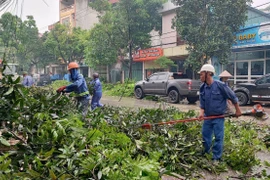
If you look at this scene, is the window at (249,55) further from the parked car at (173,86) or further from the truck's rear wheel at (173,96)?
the truck's rear wheel at (173,96)

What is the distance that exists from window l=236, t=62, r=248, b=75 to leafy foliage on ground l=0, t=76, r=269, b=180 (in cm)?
1369

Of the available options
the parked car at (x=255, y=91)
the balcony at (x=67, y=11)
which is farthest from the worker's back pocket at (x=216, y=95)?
the balcony at (x=67, y=11)

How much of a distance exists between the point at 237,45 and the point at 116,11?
9751 mm

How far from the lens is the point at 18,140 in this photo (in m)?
3.13

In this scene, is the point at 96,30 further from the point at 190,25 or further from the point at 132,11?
the point at 190,25

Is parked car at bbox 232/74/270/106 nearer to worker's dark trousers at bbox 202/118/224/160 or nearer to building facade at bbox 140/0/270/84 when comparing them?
building facade at bbox 140/0/270/84

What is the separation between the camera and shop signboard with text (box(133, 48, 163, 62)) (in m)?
21.3

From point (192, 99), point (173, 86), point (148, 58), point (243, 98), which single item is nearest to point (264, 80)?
point (243, 98)

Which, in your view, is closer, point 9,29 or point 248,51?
point 9,29

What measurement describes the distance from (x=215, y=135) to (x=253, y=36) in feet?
44.5

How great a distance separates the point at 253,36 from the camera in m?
15.7

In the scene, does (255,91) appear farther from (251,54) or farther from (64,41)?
(64,41)

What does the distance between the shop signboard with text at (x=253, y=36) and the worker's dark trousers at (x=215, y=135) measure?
1279 cm

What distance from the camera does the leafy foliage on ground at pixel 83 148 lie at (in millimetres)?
2752
